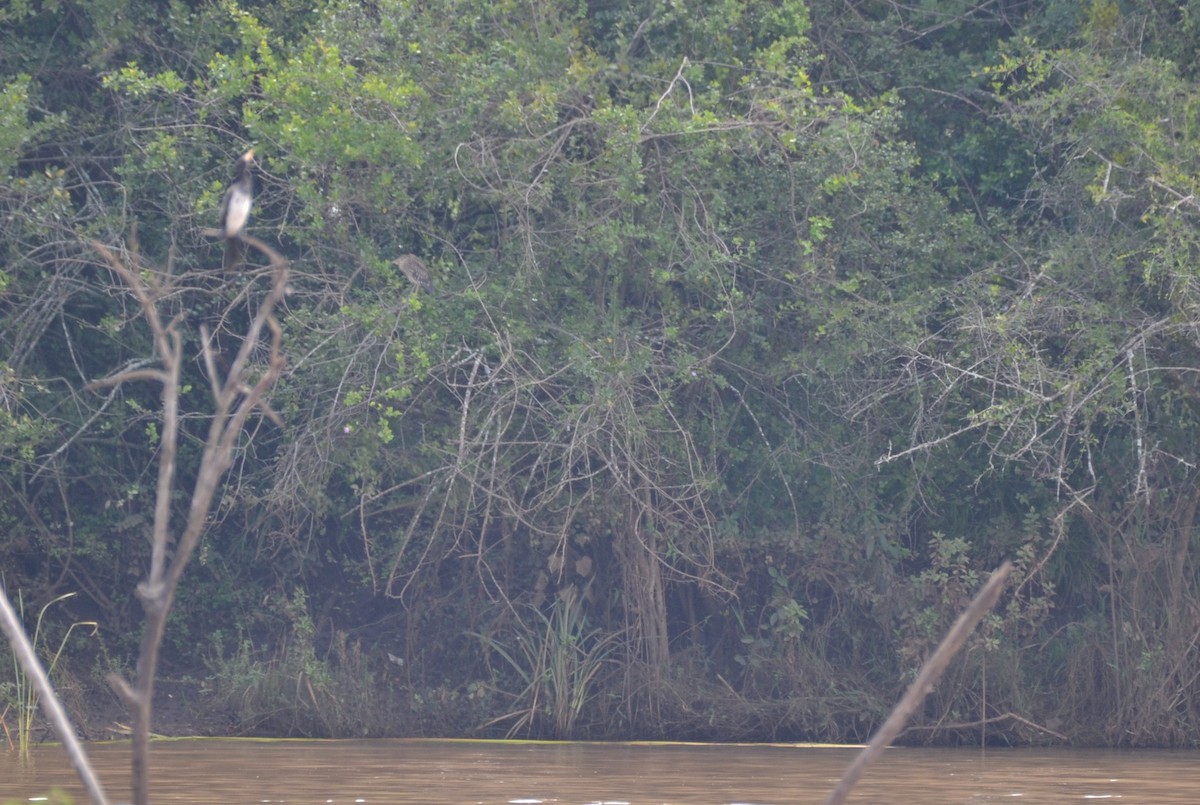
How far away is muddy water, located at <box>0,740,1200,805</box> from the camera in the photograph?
21.3ft

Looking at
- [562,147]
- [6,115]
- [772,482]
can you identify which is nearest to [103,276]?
[6,115]

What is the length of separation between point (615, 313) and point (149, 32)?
337 centimetres

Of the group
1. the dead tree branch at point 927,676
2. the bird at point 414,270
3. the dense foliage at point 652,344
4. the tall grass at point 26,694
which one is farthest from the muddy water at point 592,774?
the dead tree branch at point 927,676

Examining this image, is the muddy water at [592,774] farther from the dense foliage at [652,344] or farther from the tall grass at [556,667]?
the dense foliage at [652,344]

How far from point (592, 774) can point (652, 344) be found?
282 centimetres

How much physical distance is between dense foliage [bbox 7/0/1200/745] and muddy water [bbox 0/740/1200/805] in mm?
750

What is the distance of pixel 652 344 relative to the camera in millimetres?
9172

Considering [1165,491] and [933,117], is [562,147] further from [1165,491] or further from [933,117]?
[1165,491]

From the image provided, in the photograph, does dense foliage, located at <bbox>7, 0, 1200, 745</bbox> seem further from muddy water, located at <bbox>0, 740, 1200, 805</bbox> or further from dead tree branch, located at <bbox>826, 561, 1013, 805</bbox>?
dead tree branch, located at <bbox>826, 561, 1013, 805</bbox>

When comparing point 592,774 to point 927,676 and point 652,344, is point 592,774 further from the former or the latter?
point 927,676

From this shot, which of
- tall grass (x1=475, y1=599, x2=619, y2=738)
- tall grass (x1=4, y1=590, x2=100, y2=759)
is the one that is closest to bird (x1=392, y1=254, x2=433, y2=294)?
tall grass (x1=475, y1=599, x2=619, y2=738)

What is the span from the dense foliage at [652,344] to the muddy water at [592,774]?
2.46 feet

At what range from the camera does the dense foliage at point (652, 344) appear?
28.2 feet

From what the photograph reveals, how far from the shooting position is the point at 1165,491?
9.25 metres
